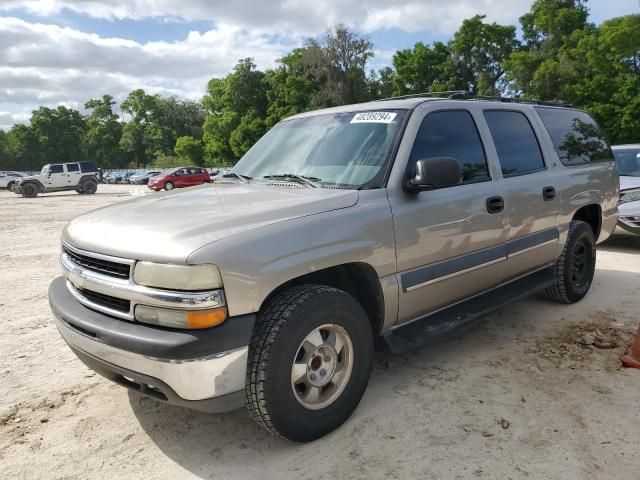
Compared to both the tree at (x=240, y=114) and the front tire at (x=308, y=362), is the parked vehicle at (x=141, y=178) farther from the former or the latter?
the front tire at (x=308, y=362)

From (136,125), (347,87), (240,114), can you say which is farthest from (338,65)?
(136,125)

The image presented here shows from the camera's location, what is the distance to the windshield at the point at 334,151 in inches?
125

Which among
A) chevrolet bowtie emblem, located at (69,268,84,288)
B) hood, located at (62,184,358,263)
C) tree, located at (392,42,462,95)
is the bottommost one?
chevrolet bowtie emblem, located at (69,268,84,288)

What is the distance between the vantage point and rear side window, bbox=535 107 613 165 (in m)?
4.71

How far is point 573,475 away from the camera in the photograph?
241 centimetres

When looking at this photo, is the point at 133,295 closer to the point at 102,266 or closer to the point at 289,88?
the point at 102,266

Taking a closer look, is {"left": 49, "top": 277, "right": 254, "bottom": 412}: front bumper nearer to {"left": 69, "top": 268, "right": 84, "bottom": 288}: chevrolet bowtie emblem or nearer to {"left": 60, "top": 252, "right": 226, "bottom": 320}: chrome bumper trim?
{"left": 60, "top": 252, "right": 226, "bottom": 320}: chrome bumper trim

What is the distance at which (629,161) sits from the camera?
8.34m

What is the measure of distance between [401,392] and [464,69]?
51884 mm

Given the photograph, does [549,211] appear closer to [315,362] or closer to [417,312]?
[417,312]

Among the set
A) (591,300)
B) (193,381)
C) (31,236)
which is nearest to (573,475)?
(193,381)

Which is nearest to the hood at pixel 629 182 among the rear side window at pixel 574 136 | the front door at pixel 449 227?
the rear side window at pixel 574 136

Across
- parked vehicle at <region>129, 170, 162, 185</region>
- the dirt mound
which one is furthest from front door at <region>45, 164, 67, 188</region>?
the dirt mound

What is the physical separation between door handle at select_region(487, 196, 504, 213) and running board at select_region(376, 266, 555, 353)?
0.66 m
